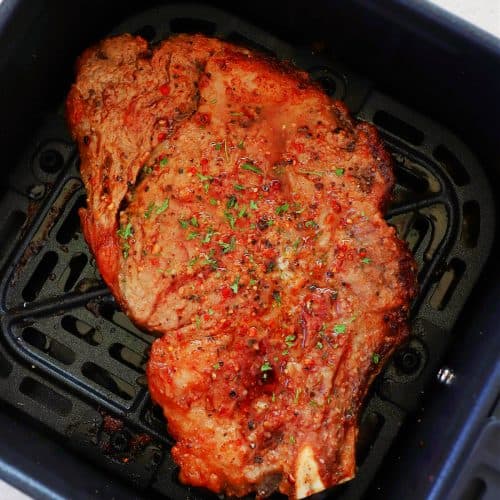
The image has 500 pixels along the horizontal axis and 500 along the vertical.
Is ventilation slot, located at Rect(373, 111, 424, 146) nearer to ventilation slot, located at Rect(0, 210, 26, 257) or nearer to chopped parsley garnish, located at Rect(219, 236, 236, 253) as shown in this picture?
chopped parsley garnish, located at Rect(219, 236, 236, 253)

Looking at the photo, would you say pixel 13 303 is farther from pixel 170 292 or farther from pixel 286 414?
pixel 286 414

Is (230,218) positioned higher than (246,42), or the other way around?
(246,42)

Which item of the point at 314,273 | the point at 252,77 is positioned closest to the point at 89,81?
the point at 252,77

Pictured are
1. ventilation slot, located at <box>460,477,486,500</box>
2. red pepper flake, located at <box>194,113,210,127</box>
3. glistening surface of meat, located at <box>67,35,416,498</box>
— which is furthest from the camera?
red pepper flake, located at <box>194,113,210,127</box>

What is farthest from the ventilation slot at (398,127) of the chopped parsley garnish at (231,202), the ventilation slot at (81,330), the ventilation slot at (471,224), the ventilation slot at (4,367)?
the ventilation slot at (4,367)

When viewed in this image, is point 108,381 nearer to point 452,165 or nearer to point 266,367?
point 266,367

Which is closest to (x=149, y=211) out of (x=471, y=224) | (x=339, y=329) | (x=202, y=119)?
(x=202, y=119)

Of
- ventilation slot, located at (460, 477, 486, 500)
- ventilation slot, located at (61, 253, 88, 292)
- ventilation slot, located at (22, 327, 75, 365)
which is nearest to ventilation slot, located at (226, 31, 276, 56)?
ventilation slot, located at (61, 253, 88, 292)
